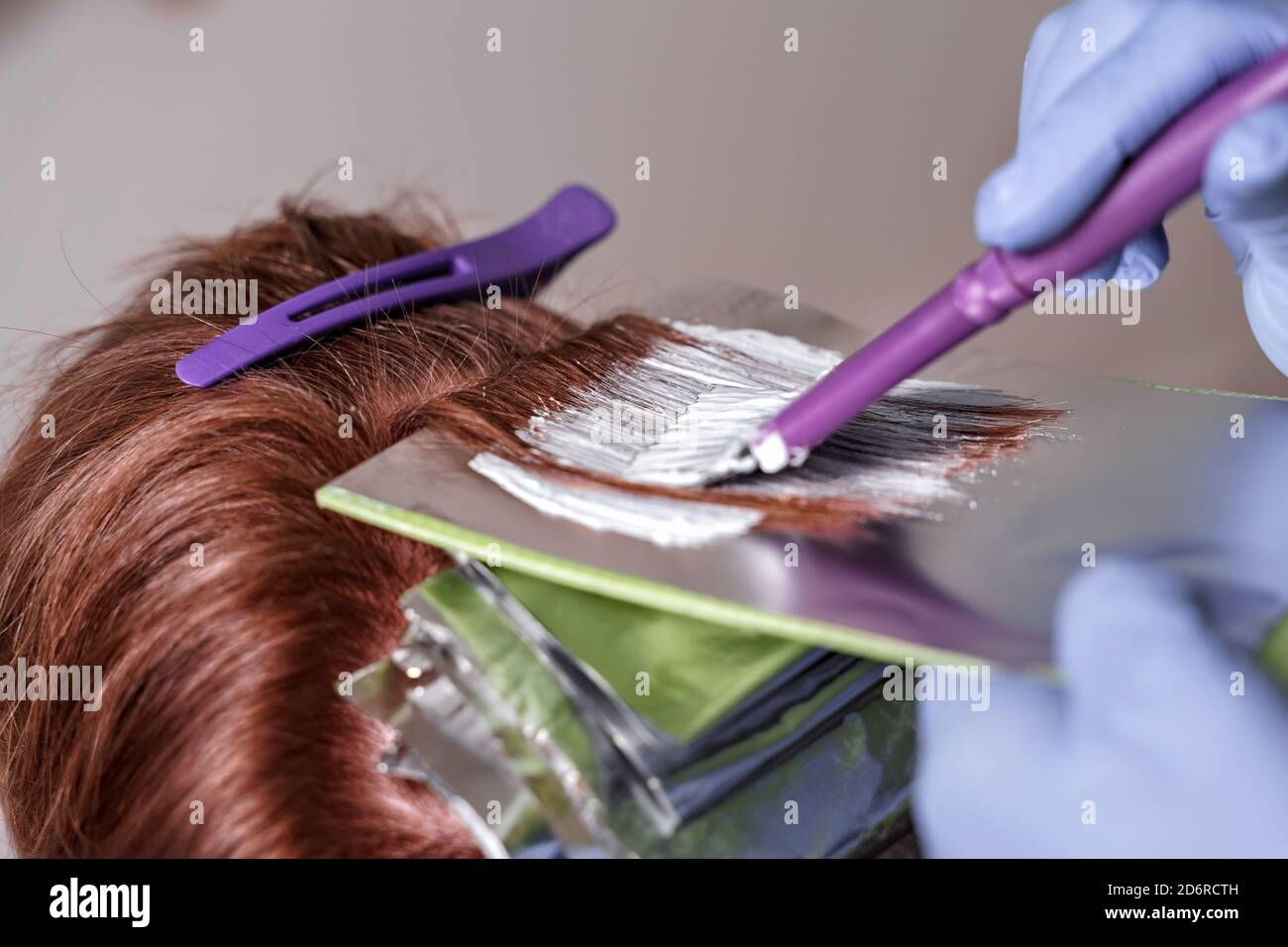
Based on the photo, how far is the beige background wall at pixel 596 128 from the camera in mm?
1549

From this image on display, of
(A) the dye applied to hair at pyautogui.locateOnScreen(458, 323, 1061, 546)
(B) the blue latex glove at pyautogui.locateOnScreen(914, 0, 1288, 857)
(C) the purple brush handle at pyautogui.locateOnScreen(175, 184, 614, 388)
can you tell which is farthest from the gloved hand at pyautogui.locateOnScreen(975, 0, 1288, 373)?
(C) the purple brush handle at pyautogui.locateOnScreen(175, 184, 614, 388)

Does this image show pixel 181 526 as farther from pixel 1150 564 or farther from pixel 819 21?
pixel 819 21

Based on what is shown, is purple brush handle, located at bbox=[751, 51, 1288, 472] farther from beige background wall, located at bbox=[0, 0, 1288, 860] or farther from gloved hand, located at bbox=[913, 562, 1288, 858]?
beige background wall, located at bbox=[0, 0, 1288, 860]

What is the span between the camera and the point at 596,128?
1656 mm

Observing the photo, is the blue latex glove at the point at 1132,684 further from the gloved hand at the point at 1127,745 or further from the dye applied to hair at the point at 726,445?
the dye applied to hair at the point at 726,445

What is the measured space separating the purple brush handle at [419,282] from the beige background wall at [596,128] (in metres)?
0.44

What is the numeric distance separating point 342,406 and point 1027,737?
47 centimetres

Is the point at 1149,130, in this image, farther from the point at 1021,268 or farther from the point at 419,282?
the point at 419,282

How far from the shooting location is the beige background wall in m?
1.55

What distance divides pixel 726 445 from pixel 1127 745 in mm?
280

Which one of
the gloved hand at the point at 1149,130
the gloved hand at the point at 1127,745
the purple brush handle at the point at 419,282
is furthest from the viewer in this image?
the purple brush handle at the point at 419,282

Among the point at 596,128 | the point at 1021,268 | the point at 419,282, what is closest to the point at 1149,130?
the point at 1021,268

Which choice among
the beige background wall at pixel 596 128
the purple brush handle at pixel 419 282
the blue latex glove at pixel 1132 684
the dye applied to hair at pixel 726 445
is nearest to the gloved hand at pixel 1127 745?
the blue latex glove at pixel 1132 684
